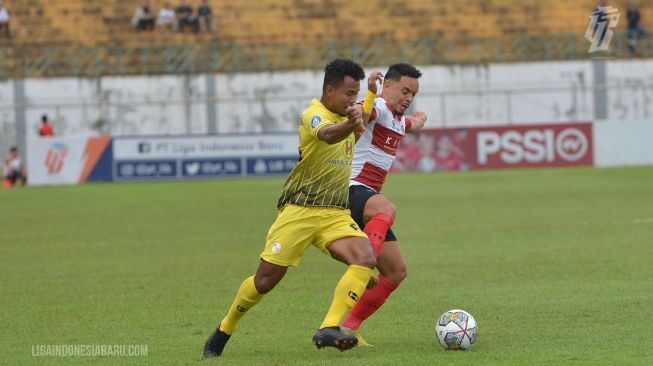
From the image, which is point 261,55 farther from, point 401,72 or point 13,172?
point 401,72

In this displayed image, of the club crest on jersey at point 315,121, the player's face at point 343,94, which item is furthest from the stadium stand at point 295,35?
the club crest on jersey at point 315,121

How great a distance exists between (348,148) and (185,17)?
3340cm

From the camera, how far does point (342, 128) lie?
27.2 feet

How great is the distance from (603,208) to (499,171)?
13.5 meters

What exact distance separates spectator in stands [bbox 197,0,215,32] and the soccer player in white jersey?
106ft

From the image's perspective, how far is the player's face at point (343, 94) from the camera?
8.62m

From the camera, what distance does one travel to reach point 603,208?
2238 centimetres

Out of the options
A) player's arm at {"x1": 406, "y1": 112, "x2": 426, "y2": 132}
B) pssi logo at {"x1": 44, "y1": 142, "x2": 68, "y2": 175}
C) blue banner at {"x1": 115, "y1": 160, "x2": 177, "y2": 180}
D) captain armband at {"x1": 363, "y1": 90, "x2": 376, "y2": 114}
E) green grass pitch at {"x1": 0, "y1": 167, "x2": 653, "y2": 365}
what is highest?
captain armband at {"x1": 363, "y1": 90, "x2": 376, "y2": 114}

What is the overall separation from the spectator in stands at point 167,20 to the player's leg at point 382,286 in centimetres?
3309

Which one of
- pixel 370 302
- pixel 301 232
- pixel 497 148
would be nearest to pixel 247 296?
pixel 301 232

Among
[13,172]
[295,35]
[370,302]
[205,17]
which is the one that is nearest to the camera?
[370,302]

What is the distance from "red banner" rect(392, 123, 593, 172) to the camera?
36531mm

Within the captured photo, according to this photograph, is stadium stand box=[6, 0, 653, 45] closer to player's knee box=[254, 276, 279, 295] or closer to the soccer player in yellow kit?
the soccer player in yellow kit

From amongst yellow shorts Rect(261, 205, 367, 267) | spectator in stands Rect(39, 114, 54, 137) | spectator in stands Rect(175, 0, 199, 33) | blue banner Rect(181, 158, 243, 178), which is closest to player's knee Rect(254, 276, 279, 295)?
yellow shorts Rect(261, 205, 367, 267)
